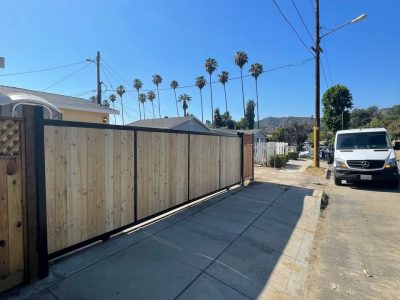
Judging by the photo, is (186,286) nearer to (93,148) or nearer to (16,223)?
(16,223)

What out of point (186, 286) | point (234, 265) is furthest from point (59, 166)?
point (234, 265)

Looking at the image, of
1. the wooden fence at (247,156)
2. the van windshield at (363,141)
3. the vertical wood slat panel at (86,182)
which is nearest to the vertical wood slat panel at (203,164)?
the vertical wood slat panel at (86,182)

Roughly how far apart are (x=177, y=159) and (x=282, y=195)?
4196 millimetres

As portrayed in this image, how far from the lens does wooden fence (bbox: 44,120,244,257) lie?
3.45 meters

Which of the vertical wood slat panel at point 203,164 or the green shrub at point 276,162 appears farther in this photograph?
the green shrub at point 276,162

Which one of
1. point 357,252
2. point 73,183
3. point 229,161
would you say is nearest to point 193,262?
point 73,183

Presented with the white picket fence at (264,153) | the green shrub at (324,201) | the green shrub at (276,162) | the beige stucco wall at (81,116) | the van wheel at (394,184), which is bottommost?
the green shrub at (324,201)

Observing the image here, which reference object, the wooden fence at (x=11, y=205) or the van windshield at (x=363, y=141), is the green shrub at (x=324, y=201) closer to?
the van windshield at (x=363, y=141)

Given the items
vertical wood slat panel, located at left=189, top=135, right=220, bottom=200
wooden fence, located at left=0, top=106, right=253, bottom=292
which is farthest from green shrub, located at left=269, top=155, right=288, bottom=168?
wooden fence, located at left=0, top=106, right=253, bottom=292

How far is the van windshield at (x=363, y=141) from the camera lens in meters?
10.3

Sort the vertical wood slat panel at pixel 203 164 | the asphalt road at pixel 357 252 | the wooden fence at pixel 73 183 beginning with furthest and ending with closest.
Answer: the vertical wood slat panel at pixel 203 164 → the asphalt road at pixel 357 252 → the wooden fence at pixel 73 183

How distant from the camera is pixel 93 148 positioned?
12.8 feet

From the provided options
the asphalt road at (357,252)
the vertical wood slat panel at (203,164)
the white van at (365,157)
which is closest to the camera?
the asphalt road at (357,252)

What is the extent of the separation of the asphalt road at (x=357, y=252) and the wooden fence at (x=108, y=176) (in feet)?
9.57
